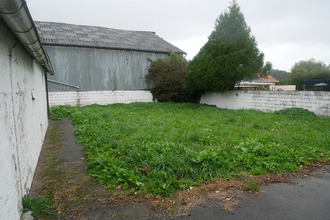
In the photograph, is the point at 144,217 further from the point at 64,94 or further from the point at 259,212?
the point at 64,94

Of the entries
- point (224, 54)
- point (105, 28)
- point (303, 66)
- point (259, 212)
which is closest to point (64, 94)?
point (105, 28)

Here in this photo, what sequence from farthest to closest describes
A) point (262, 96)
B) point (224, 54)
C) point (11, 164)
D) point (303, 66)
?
point (303, 66) < point (224, 54) < point (262, 96) < point (11, 164)

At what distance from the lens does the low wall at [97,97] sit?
14.5 metres

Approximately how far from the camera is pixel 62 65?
14.6m

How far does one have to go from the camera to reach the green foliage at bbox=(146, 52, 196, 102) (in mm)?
16031

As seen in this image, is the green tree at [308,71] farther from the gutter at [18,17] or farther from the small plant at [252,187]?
the gutter at [18,17]

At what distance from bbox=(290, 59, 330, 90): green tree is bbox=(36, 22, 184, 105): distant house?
1850 cm

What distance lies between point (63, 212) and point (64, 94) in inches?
526

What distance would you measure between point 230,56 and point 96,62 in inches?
366

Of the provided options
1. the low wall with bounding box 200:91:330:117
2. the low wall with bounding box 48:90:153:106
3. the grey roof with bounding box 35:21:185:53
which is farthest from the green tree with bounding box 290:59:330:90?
the low wall with bounding box 48:90:153:106

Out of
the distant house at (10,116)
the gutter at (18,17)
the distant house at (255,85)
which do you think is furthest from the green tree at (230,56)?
the gutter at (18,17)

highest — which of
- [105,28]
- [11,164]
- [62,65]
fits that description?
[105,28]

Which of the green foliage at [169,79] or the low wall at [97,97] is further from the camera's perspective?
the green foliage at [169,79]

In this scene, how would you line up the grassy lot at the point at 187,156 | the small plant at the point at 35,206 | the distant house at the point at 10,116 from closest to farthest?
the distant house at the point at 10,116
the small plant at the point at 35,206
the grassy lot at the point at 187,156
